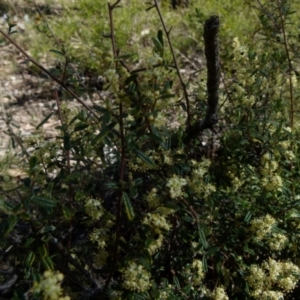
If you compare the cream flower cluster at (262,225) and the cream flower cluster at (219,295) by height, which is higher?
the cream flower cluster at (262,225)

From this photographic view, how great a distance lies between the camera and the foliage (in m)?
1.33

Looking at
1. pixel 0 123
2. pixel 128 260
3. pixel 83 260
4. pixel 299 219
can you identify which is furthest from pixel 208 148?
pixel 0 123

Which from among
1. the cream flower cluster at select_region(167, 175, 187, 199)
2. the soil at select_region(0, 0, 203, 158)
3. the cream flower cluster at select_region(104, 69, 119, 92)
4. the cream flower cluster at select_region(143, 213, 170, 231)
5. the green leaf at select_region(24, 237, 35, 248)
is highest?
the soil at select_region(0, 0, 203, 158)

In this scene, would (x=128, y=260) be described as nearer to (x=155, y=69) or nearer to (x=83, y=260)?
(x=83, y=260)

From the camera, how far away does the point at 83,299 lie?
4.94 feet

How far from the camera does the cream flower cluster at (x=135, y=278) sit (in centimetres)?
137

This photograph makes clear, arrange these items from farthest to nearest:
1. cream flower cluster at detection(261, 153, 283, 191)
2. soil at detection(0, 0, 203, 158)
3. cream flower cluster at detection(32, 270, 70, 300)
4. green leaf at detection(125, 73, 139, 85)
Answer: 1. soil at detection(0, 0, 203, 158)
2. cream flower cluster at detection(261, 153, 283, 191)
3. green leaf at detection(125, 73, 139, 85)
4. cream flower cluster at detection(32, 270, 70, 300)

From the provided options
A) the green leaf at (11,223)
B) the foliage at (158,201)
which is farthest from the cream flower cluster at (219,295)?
the green leaf at (11,223)

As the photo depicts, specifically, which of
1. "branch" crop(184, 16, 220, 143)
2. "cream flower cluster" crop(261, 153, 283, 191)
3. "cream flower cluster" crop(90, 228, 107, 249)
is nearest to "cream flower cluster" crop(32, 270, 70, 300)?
"cream flower cluster" crop(90, 228, 107, 249)

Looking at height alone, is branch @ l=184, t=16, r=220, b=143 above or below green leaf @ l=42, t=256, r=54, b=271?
above

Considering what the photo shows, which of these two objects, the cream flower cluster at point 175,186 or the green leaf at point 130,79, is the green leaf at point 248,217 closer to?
the cream flower cluster at point 175,186

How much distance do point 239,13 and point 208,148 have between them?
203cm

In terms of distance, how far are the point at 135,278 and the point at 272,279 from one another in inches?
22.3

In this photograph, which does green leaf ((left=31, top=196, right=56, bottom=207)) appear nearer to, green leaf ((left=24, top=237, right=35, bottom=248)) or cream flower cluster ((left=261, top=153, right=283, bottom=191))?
green leaf ((left=24, top=237, right=35, bottom=248))
